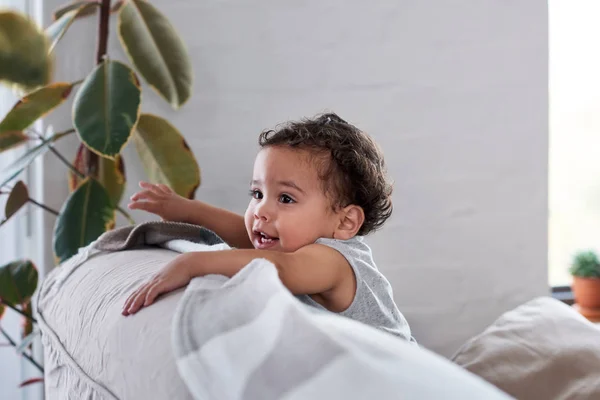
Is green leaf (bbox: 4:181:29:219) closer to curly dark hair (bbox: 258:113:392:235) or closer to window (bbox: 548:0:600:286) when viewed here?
curly dark hair (bbox: 258:113:392:235)

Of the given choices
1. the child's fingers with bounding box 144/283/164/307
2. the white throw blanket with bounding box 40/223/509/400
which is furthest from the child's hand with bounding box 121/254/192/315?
the white throw blanket with bounding box 40/223/509/400

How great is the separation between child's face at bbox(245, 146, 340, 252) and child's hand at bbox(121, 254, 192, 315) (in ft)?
1.06

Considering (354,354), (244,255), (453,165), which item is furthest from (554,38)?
(354,354)

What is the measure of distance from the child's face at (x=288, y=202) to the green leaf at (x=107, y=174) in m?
0.85

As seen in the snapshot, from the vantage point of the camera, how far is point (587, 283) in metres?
2.94

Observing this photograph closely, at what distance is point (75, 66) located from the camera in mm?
2100

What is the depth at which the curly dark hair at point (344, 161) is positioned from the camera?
3.66 feet

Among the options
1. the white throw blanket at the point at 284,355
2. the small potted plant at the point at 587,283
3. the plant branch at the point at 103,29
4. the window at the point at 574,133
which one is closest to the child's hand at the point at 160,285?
the white throw blanket at the point at 284,355

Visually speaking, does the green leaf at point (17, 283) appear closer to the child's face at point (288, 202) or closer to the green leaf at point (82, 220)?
the green leaf at point (82, 220)

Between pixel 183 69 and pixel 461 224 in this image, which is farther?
pixel 461 224

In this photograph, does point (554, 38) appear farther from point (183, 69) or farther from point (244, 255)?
point (244, 255)

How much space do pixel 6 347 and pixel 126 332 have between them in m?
1.66

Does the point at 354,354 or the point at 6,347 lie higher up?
the point at 354,354

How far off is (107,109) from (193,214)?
39 centimetres
